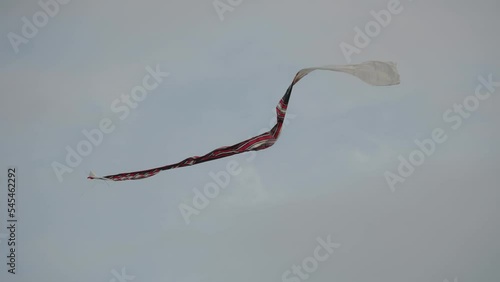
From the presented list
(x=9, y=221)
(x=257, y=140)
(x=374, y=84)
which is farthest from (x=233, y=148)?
(x=9, y=221)

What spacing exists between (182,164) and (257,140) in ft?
6.48

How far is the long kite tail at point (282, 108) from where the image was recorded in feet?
42.0

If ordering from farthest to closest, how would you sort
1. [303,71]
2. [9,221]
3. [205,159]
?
[9,221], [205,159], [303,71]

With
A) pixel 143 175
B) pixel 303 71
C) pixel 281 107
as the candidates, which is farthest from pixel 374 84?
pixel 143 175

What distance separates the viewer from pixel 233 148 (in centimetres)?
1434

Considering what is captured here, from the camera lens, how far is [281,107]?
1449 cm

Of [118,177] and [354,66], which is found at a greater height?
[118,177]

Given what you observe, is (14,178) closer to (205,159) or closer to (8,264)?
(8,264)

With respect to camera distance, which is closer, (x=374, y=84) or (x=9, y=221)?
(x=374, y=84)

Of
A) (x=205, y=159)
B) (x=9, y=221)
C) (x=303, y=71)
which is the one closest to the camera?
(x=303, y=71)

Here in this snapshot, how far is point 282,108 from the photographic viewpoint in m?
14.5

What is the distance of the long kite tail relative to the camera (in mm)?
12811

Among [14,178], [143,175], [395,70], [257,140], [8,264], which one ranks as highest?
[14,178]

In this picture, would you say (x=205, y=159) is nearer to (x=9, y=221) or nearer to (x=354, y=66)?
(x=354, y=66)
